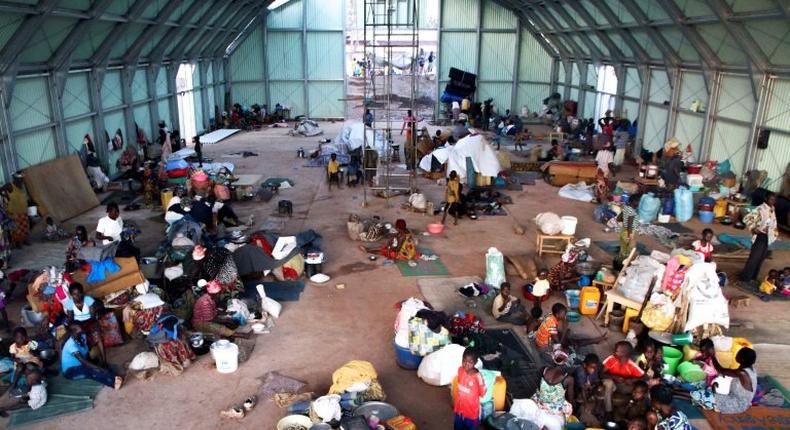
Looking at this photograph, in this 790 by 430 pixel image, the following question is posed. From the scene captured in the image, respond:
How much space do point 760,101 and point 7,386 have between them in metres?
18.6

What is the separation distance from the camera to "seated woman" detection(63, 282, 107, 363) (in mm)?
7961

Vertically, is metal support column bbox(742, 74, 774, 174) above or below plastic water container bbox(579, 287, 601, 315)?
above

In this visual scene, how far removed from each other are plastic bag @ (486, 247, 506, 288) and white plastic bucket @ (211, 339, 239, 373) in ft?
15.8

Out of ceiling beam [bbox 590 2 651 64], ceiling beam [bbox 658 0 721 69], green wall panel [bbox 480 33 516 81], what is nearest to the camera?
ceiling beam [bbox 658 0 721 69]

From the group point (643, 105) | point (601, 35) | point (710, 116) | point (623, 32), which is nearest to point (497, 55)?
point (601, 35)

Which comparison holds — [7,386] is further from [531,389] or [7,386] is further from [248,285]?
[531,389]

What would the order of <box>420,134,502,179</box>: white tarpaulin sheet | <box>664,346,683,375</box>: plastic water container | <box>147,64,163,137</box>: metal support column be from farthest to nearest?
<box>147,64,163,137</box>: metal support column
<box>420,134,502,179</box>: white tarpaulin sheet
<box>664,346,683,375</box>: plastic water container

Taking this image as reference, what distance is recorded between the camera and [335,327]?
929 cm

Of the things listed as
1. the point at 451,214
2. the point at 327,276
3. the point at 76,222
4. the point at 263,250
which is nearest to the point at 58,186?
the point at 76,222

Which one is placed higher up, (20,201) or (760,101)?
(760,101)

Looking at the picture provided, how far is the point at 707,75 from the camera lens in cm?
1878

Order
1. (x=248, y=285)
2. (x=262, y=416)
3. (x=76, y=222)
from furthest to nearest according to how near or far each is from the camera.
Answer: (x=76, y=222), (x=248, y=285), (x=262, y=416)

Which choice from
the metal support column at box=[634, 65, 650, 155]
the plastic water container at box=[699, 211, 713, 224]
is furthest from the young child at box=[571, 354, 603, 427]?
the metal support column at box=[634, 65, 650, 155]

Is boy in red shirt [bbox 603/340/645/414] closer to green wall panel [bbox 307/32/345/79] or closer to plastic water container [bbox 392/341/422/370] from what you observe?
plastic water container [bbox 392/341/422/370]
